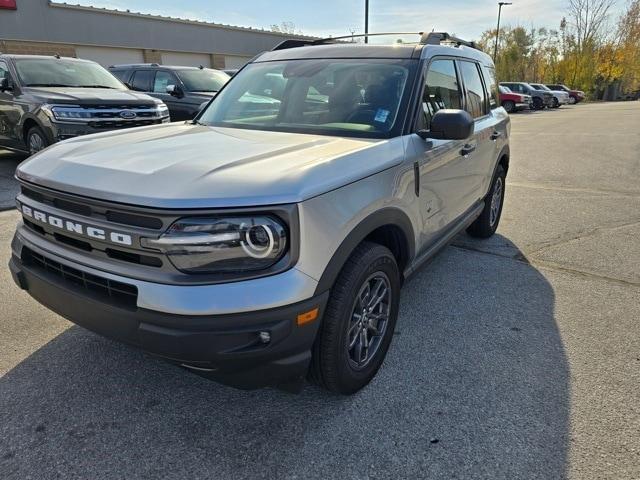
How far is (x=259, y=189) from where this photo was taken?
6.05 ft

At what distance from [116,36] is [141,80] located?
17.2 metres

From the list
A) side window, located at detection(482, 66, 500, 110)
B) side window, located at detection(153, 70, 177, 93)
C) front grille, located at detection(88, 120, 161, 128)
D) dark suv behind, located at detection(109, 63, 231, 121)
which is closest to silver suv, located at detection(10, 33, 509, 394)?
side window, located at detection(482, 66, 500, 110)

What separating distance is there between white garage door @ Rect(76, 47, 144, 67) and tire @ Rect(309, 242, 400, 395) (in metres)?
25.9

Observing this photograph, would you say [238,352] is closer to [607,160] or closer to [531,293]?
[531,293]

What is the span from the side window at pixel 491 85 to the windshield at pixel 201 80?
653 cm

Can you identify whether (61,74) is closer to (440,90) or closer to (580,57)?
(440,90)

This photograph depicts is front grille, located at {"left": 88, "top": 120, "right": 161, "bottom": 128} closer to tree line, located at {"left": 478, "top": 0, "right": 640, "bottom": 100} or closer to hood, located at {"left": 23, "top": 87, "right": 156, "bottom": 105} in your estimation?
hood, located at {"left": 23, "top": 87, "right": 156, "bottom": 105}

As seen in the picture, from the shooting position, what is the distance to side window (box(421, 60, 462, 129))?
3.02m

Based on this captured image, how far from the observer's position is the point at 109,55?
81.5 feet

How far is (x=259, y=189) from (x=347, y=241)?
1.70ft

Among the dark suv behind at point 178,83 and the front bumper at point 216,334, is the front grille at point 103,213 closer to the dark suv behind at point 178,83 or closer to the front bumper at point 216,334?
the front bumper at point 216,334

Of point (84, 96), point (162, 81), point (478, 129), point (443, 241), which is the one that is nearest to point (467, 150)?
point (478, 129)

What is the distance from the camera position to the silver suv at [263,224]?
182 centimetres

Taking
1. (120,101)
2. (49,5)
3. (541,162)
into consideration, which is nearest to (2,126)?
(120,101)
